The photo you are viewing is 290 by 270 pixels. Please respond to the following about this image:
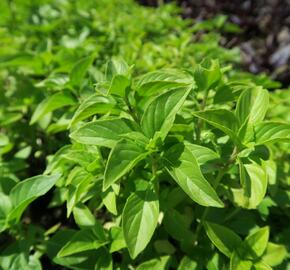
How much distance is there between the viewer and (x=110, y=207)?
121cm

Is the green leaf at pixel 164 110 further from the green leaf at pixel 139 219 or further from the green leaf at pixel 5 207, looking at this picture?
the green leaf at pixel 5 207

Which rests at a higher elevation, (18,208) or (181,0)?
(18,208)

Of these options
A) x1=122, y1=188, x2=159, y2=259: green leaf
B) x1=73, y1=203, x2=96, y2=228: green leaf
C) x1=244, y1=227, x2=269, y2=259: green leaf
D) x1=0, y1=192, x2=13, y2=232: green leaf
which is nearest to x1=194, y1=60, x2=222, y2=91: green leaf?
x1=122, y1=188, x2=159, y2=259: green leaf

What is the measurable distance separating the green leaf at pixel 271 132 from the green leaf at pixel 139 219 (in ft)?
1.17

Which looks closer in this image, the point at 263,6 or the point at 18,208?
the point at 18,208

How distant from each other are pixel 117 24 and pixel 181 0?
214 centimetres

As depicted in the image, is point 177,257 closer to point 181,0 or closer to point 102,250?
point 102,250

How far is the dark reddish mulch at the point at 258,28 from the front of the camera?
3.86 meters

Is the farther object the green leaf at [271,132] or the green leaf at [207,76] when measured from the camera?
the green leaf at [207,76]

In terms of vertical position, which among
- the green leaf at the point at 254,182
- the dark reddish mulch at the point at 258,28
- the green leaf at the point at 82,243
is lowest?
the dark reddish mulch at the point at 258,28

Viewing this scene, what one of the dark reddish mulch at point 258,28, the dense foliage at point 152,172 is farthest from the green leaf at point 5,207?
the dark reddish mulch at point 258,28

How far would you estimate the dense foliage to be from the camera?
1.10 meters

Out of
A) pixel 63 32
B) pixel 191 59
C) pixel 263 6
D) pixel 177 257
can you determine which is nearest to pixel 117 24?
pixel 63 32

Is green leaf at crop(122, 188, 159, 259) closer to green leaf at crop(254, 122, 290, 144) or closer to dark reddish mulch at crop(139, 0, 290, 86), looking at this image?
green leaf at crop(254, 122, 290, 144)
